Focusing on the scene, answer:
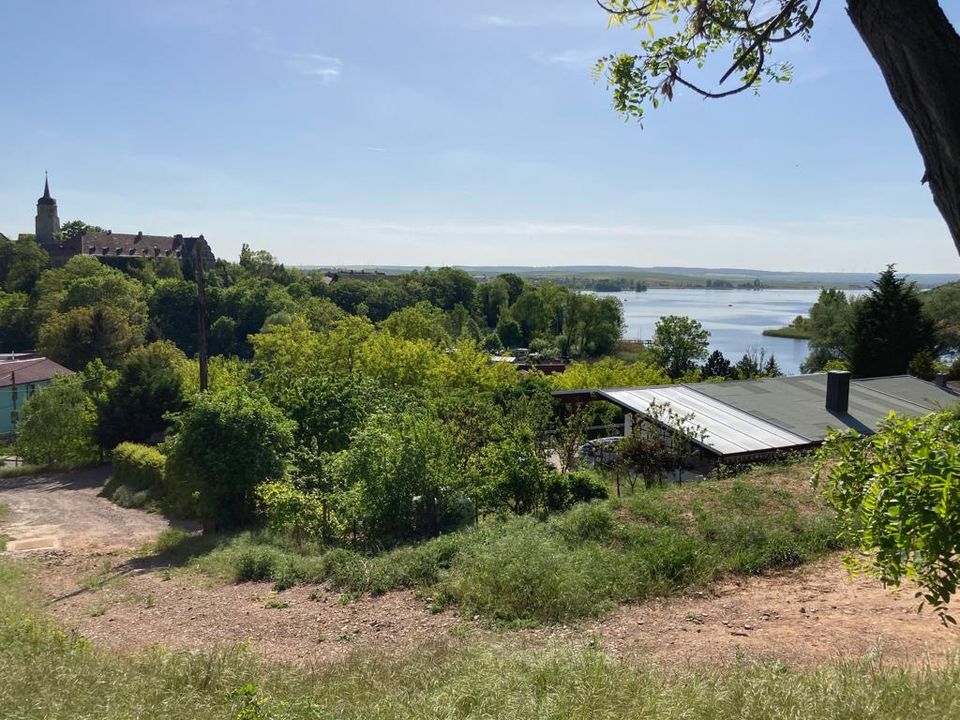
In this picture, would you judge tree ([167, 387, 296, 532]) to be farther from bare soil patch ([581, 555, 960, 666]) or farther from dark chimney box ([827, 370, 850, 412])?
dark chimney box ([827, 370, 850, 412])

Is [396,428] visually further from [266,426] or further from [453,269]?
[453,269]

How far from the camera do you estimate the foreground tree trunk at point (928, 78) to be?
2768 mm

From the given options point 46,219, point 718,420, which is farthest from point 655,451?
point 46,219

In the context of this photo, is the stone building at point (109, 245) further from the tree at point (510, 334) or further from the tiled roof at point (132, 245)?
the tree at point (510, 334)

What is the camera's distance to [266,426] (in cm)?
1652

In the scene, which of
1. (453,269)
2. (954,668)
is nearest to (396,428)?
(954,668)

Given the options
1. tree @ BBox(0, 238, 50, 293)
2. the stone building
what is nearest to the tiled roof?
the stone building

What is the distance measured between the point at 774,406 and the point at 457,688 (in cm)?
1945

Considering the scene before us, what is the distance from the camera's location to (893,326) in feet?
129

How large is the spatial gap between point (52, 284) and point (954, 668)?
8455cm

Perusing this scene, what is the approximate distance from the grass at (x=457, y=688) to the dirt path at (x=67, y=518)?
11233mm

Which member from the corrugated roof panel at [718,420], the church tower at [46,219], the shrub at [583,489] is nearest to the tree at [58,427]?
the corrugated roof panel at [718,420]

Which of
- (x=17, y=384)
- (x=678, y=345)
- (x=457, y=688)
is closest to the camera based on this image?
(x=457, y=688)

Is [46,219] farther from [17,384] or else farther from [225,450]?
[225,450]
